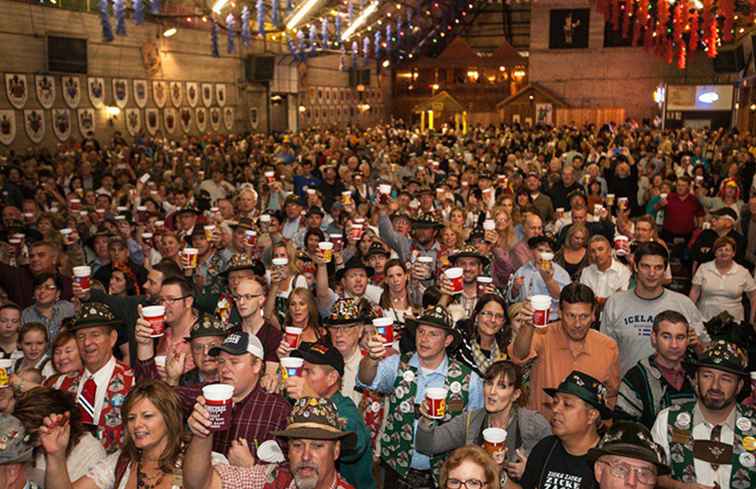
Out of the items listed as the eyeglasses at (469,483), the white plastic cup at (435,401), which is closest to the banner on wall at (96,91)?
the white plastic cup at (435,401)

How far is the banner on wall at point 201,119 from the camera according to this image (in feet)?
96.4

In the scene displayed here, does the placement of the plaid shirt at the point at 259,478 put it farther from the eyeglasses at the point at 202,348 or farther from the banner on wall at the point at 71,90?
the banner on wall at the point at 71,90

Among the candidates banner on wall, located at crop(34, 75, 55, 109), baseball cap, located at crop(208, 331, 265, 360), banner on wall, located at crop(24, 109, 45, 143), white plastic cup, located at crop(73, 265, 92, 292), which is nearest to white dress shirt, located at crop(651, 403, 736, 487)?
baseball cap, located at crop(208, 331, 265, 360)

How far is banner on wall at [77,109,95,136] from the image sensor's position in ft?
75.4

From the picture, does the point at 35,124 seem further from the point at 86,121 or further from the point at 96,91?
the point at 96,91

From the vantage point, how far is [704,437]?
409cm

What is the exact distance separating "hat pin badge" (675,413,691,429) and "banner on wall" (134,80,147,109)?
78.2ft

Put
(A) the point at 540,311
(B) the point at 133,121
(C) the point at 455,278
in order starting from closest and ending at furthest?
1. (A) the point at 540,311
2. (C) the point at 455,278
3. (B) the point at 133,121

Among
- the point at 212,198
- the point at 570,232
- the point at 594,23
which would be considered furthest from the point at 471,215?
the point at 594,23

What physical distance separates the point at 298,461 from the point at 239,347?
0.94 m

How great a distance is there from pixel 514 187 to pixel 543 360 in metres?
8.55

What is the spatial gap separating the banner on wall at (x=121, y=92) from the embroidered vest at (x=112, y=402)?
2120cm

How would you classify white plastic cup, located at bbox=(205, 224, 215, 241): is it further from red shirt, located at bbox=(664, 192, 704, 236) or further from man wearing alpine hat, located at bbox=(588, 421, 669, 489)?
red shirt, located at bbox=(664, 192, 704, 236)

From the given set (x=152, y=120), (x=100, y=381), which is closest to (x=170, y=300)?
(x=100, y=381)
